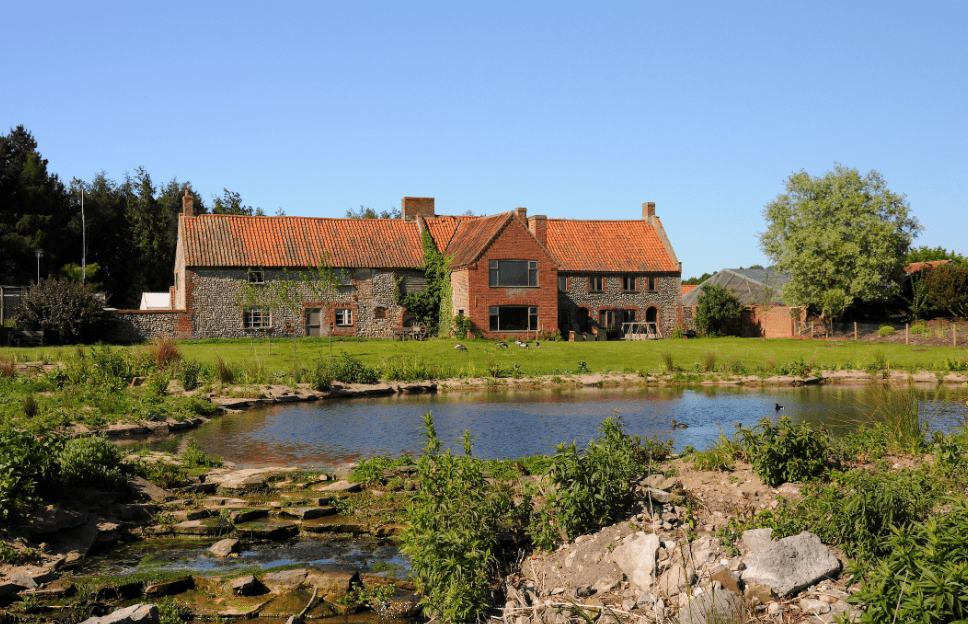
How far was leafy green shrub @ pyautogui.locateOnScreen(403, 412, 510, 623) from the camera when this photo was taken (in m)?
7.16

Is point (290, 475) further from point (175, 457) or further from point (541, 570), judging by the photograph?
point (541, 570)

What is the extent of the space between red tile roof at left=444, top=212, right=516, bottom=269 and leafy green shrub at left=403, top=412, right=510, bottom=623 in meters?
36.2

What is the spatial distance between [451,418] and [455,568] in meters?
12.2

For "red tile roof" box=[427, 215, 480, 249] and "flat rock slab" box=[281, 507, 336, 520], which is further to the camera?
"red tile roof" box=[427, 215, 480, 249]

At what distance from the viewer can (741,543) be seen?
301 inches

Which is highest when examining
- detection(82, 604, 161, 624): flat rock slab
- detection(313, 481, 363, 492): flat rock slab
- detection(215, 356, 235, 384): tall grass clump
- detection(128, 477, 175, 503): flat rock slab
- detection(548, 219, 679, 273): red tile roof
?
detection(548, 219, 679, 273): red tile roof

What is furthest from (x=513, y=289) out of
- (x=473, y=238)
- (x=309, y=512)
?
(x=309, y=512)

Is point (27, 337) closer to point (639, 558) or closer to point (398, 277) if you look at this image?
point (398, 277)

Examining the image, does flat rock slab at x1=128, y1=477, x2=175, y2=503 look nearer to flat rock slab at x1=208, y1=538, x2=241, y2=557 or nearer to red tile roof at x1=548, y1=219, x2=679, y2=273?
flat rock slab at x1=208, y1=538, x2=241, y2=557

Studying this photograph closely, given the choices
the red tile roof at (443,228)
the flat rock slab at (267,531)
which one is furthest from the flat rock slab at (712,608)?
the red tile roof at (443,228)

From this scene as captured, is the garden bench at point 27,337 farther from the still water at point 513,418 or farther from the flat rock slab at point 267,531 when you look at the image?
the flat rock slab at point 267,531

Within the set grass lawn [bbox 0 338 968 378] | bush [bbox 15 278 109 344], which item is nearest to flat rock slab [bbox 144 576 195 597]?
grass lawn [bbox 0 338 968 378]

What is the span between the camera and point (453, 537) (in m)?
7.45

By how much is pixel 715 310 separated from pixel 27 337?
3967 centimetres
